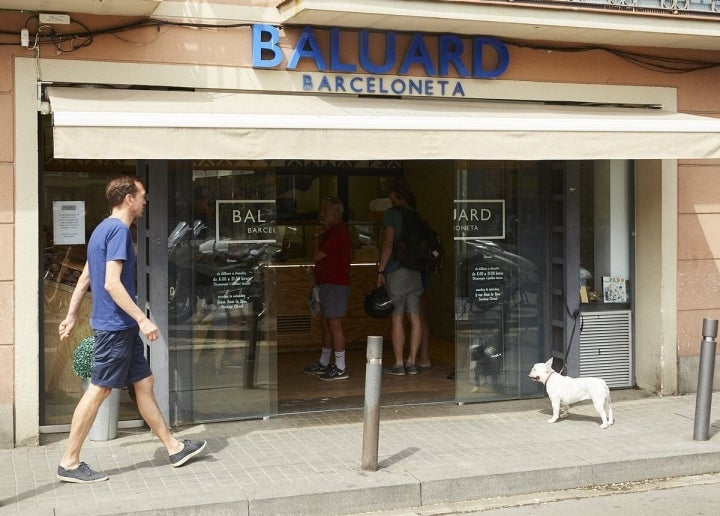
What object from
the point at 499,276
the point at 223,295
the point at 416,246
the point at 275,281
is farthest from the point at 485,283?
the point at 223,295

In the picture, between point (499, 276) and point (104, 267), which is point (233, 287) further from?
point (499, 276)

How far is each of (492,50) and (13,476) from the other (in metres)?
5.46

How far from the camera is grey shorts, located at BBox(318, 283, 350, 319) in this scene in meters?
10.8

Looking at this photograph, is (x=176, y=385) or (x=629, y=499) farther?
(x=176, y=385)

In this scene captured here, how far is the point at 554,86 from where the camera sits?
31.6ft

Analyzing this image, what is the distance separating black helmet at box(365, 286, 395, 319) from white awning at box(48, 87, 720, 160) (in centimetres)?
261

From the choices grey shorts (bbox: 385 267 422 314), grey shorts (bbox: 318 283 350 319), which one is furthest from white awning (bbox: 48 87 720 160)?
grey shorts (bbox: 318 283 350 319)

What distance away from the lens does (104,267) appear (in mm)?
6938

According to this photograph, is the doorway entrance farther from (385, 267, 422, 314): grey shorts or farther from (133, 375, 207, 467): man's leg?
(133, 375, 207, 467): man's leg

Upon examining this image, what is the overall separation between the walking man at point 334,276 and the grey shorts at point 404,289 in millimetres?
507

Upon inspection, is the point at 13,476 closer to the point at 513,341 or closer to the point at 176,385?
the point at 176,385

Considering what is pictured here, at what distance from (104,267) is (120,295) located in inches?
11.4

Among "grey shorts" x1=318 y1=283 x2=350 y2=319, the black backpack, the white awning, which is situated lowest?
"grey shorts" x1=318 y1=283 x2=350 y2=319

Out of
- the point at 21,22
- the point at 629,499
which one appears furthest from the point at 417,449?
the point at 21,22
